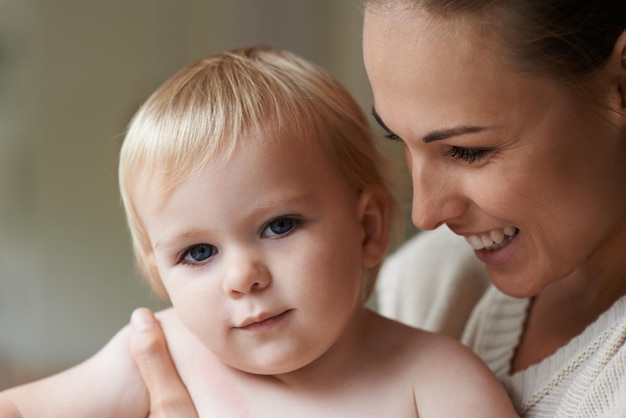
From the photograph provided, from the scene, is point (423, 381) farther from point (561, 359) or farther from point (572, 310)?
point (572, 310)

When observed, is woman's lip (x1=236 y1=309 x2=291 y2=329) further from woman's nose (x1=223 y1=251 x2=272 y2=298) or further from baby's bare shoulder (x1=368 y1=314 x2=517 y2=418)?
baby's bare shoulder (x1=368 y1=314 x2=517 y2=418)

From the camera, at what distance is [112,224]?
376cm

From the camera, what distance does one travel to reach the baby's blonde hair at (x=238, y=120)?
130 cm

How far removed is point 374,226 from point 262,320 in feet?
0.81

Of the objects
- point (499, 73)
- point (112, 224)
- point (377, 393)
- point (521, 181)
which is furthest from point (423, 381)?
point (112, 224)

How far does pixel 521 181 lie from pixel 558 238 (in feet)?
0.40

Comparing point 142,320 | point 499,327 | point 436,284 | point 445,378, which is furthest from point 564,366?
point 142,320

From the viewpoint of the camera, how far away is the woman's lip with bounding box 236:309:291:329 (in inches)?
50.0

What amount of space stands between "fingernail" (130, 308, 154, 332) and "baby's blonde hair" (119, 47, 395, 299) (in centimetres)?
6

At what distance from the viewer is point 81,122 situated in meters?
3.67

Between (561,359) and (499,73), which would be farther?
(561,359)

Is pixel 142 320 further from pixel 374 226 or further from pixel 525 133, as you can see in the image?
pixel 525 133

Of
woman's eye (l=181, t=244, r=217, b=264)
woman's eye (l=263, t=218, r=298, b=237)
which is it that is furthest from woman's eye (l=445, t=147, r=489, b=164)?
woman's eye (l=181, t=244, r=217, b=264)

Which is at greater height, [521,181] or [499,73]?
[499,73]
